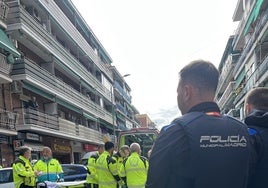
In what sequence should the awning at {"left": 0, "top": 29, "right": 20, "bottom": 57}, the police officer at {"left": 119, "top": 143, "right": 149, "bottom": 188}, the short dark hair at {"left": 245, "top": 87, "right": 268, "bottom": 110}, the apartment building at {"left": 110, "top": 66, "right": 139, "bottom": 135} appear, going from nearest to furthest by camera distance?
the short dark hair at {"left": 245, "top": 87, "right": 268, "bottom": 110}
the police officer at {"left": 119, "top": 143, "right": 149, "bottom": 188}
the awning at {"left": 0, "top": 29, "right": 20, "bottom": 57}
the apartment building at {"left": 110, "top": 66, "right": 139, "bottom": 135}

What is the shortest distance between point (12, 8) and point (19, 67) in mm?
3437

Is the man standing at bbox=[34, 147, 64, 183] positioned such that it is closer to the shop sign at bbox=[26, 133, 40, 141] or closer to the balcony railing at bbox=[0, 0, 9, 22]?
the balcony railing at bbox=[0, 0, 9, 22]

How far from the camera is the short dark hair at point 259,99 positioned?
9.04 feet

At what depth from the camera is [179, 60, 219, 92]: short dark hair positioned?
6.87 feet

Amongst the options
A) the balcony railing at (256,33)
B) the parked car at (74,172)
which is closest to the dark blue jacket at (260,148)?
the parked car at (74,172)

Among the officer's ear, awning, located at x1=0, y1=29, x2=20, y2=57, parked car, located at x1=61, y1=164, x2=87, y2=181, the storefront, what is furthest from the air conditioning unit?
the officer's ear

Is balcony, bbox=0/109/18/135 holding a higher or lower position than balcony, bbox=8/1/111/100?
lower

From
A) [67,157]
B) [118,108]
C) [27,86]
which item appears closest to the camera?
[27,86]

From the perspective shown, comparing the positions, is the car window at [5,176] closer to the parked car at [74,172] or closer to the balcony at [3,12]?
the parked car at [74,172]

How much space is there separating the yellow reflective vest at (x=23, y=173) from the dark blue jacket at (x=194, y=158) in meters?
6.89

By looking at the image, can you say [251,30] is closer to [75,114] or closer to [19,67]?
[75,114]

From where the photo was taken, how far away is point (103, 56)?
54688 mm

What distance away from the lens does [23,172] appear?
8211mm

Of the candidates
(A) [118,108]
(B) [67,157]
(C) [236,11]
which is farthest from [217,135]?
(A) [118,108]
